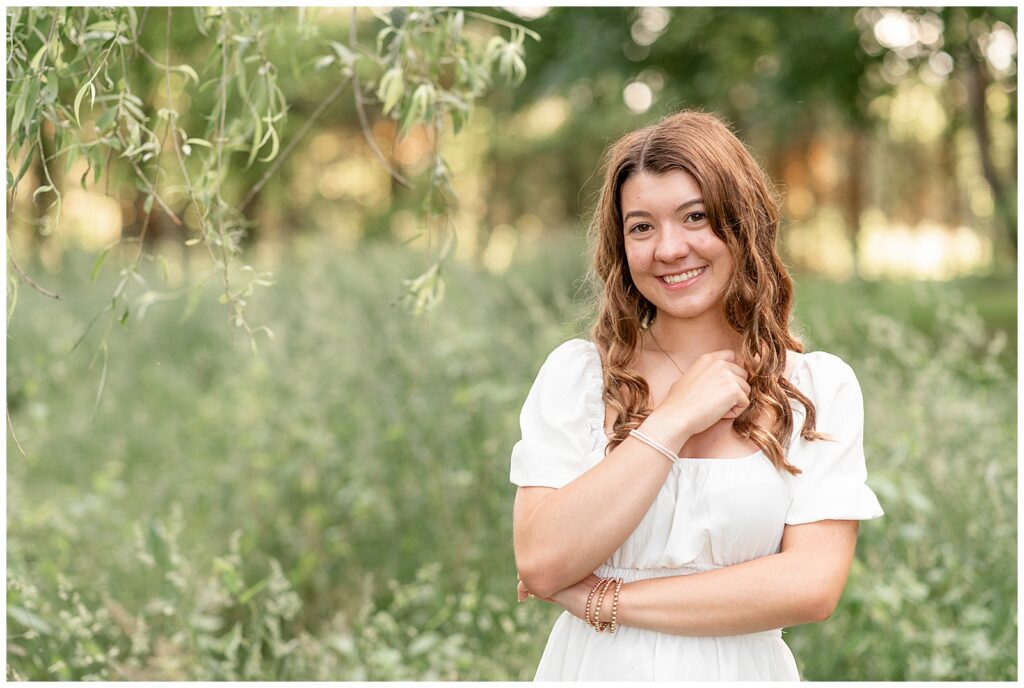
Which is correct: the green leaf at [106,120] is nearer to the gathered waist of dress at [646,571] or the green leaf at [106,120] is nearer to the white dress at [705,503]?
the white dress at [705,503]

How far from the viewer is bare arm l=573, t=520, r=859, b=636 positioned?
1787 millimetres

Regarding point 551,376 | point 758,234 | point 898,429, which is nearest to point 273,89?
point 551,376

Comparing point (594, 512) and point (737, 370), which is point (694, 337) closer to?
point (737, 370)

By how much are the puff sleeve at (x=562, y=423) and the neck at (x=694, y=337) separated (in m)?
0.16

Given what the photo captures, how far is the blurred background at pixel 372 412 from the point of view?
2574 mm

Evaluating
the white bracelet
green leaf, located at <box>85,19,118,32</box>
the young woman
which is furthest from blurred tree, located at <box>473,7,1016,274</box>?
the white bracelet

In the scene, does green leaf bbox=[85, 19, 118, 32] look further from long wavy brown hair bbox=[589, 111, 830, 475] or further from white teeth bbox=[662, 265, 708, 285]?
white teeth bbox=[662, 265, 708, 285]

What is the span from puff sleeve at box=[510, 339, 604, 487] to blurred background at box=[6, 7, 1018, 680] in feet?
1.56

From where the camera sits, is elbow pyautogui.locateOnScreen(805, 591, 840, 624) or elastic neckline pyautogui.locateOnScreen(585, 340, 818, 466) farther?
elastic neckline pyautogui.locateOnScreen(585, 340, 818, 466)

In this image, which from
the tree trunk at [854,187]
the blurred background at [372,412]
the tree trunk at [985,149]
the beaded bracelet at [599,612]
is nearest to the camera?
the beaded bracelet at [599,612]

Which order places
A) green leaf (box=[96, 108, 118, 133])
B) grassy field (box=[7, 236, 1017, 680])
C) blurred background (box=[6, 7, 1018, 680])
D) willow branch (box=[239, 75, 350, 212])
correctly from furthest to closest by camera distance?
1. grassy field (box=[7, 236, 1017, 680])
2. blurred background (box=[6, 7, 1018, 680])
3. willow branch (box=[239, 75, 350, 212])
4. green leaf (box=[96, 108, 118, 133])

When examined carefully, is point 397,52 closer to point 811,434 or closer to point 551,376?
point 551,376

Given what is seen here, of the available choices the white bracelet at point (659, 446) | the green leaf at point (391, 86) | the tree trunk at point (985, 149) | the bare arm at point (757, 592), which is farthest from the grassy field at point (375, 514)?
the tree trunk at point (985, 149)

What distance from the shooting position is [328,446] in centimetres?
465
